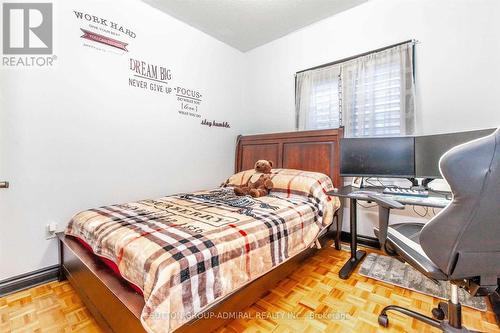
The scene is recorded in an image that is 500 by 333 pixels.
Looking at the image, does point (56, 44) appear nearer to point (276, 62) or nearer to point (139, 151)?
point (139, 151)

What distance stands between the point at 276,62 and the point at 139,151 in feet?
7.43

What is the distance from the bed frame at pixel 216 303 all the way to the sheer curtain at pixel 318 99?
209mm

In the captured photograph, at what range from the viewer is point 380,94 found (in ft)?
8.16

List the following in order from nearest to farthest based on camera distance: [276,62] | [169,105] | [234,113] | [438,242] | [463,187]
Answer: [463,187]
[438,242]
[169,105]
[276,62]
[234,113]

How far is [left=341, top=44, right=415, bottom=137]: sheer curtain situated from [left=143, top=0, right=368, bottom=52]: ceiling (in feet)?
2.33

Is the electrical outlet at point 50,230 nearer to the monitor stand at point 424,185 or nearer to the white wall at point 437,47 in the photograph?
the white wall at point 437,47

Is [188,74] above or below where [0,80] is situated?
above

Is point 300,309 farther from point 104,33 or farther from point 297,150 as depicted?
point 104,33

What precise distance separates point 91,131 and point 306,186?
2129mm

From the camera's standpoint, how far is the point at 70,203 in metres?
2.09

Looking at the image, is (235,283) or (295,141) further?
(295,141)

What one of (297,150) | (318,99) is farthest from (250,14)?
(297,150)

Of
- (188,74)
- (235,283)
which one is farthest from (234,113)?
(235,283)

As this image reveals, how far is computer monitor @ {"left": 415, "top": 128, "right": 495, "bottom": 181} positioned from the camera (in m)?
1.83
